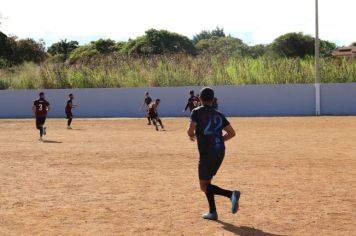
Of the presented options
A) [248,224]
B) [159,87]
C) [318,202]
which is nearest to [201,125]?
[248,224]

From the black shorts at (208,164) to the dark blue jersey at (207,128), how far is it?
56mm

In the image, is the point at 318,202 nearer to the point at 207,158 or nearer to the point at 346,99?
the point at 207,158

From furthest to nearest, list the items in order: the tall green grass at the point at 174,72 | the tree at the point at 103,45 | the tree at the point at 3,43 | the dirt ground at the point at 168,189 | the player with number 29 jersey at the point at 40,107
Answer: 1. the tree at the point at 103,45
2. the tree at the point at 3,43
3. the tall green grass at the point at 174,72
4. the player with number 29 jersey at the point at 40,107
5. the dirt ground at the point at 168,189

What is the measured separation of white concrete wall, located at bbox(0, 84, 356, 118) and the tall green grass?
2.96 m

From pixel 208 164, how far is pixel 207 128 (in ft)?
1.50

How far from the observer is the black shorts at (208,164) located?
780 centimetres

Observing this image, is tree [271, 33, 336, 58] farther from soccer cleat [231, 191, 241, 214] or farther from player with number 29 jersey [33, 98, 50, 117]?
soccer cleat [231, 191, 241, 214]

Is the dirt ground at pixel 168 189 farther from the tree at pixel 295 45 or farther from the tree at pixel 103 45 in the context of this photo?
the tree at pixel 103 45

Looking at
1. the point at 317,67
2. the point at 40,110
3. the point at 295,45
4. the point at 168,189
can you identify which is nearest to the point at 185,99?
the point at 317,67

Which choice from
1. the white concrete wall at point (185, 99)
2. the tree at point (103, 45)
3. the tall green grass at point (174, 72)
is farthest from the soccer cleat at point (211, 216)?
the tree at point (103, 45)

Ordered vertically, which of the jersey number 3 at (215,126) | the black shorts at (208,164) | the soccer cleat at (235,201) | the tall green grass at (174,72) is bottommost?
the soccer cleat at (235,201)

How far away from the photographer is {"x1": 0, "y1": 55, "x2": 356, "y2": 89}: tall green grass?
1610 inches

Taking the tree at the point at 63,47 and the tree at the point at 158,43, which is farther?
the tree at the point at 63,47

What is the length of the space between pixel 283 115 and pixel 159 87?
8527 mm
